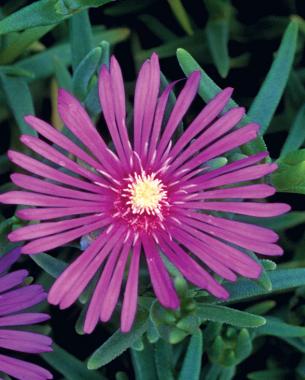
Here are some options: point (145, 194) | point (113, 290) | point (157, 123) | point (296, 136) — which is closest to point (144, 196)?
point (145, 194)

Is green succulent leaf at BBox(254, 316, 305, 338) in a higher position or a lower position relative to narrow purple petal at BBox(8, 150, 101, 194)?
lower

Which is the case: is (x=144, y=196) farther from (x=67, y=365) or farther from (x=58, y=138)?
(x=67, y=365)

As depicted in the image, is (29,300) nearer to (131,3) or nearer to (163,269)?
(163,269)

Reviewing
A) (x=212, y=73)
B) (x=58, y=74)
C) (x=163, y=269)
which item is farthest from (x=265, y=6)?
(x=163, y=269)

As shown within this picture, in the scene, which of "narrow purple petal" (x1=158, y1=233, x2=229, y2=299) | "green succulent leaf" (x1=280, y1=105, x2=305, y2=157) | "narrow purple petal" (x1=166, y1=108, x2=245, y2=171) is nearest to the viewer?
"narrow purple petal" (x1=158, y1=233, x2=229, y2=299)

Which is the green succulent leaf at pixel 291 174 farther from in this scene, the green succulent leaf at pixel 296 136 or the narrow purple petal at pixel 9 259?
the narrow purple petal at pixel 9 259

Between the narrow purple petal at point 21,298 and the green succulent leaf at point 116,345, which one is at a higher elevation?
the narrow purple petal at point 21,298

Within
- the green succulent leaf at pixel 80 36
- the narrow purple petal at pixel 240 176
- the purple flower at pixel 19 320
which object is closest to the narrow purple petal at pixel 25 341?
the purple flower at pixel 19 320

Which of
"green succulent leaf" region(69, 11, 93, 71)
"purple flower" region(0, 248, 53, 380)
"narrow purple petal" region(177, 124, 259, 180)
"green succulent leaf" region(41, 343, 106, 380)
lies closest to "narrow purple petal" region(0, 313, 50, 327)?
"purple flower" region(0, 248, 53, 380)

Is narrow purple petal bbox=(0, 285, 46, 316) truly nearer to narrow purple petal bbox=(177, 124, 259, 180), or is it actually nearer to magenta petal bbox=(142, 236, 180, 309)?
magenta petal bbox=(142, 236, 180, 309)
